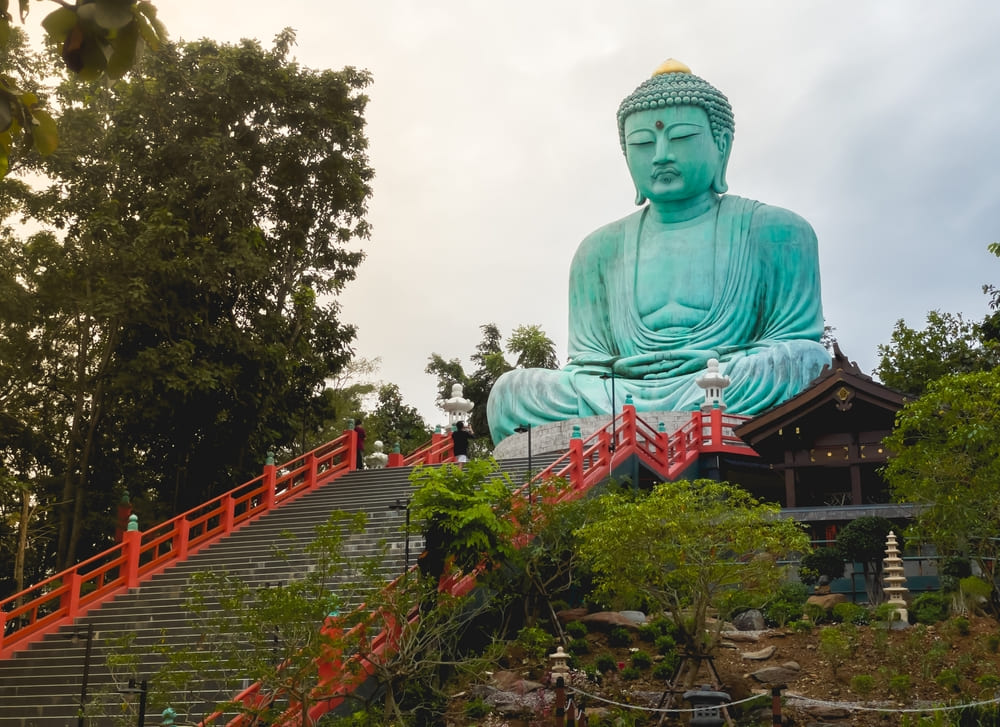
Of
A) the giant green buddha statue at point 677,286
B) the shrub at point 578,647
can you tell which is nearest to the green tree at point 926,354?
the giant green buddha statue at point 677,286

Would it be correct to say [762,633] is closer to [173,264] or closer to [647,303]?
[173,264]

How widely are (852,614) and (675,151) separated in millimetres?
11704

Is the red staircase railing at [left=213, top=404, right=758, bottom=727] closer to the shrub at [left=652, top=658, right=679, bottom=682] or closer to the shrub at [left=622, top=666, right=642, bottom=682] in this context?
the shrub at [left=622, top=666, right=642, bottom=682]

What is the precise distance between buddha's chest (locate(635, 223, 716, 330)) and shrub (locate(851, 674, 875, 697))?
1171 centimetres

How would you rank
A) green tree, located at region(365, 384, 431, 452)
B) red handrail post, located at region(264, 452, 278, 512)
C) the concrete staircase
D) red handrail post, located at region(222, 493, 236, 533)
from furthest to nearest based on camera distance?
green tree, located at region(365, 384, 431, 452) < red handrail post, located at region(264, 452, 278, 512) < red handrail post, located at region(222, 493, 236, 533) < the concrete staircase

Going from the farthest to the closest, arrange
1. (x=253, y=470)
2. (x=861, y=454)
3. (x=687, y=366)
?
1. (x=687, y=366)
2. (x=253, y=470)
3. (x=861, y=454)

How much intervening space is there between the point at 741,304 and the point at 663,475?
5731 millimetres

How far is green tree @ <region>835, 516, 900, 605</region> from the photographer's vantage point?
13.4 meters

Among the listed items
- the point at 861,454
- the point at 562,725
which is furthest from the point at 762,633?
the point at 861,454

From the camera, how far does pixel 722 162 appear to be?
2297 centimetres

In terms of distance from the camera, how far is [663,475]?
16.8 meters

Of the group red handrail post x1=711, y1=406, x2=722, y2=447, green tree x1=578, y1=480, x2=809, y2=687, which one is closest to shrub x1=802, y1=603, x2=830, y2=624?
green tree x1=578, y1=480, x2=809, y2=687

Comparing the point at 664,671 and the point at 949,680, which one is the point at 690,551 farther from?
the point at 949,680

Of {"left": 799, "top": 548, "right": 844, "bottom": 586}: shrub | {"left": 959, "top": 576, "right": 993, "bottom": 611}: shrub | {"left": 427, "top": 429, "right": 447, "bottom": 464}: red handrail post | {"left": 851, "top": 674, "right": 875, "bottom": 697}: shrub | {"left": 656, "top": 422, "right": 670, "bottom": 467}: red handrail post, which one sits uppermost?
{"left": 427, "top": 429, "right": 447, "bottom": 464}: red handrail post
